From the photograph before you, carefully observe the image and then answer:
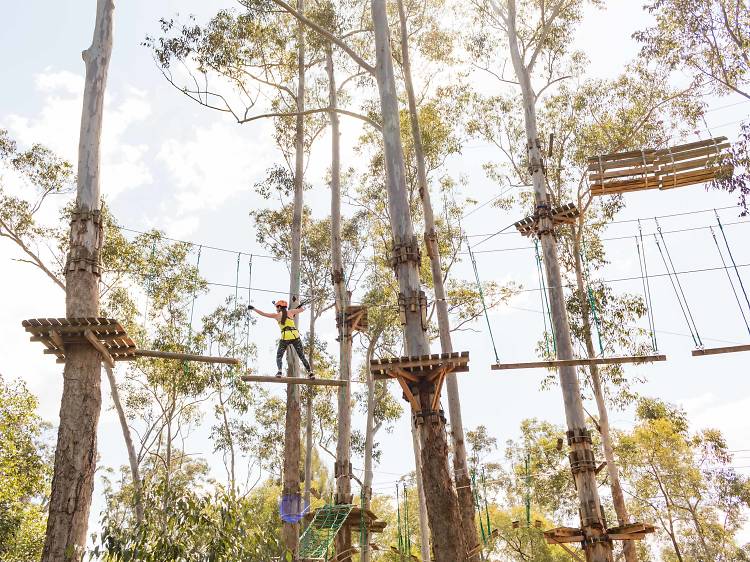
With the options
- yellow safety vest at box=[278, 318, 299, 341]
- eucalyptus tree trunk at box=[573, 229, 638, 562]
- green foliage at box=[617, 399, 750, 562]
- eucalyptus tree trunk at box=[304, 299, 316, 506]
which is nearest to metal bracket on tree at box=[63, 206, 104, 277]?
yellow safety vest at box=[278, 318, 299, 341]

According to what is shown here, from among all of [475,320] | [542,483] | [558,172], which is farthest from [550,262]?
[542,483]

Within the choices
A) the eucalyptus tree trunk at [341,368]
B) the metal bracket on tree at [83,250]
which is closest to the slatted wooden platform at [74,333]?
the metal bracket on tree at [83,250]

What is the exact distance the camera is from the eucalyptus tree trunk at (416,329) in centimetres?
628

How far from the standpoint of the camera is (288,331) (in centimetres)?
991

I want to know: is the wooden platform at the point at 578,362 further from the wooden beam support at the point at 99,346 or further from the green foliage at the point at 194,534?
the wooden beam support at the point at 99,346

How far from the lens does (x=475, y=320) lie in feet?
57.5

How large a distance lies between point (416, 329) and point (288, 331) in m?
3.25

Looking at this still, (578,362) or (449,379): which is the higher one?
(449,379)

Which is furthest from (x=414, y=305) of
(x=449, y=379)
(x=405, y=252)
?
(x=449, y=379)

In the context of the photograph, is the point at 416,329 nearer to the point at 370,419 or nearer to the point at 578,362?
the point at 578,362

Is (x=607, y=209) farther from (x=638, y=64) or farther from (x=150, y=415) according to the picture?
(x=150, y=415)

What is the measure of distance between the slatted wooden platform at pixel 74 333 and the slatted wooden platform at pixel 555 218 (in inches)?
263

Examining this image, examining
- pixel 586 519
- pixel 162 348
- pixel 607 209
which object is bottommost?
pixel 586 519

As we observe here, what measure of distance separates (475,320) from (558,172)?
4.40 metres
